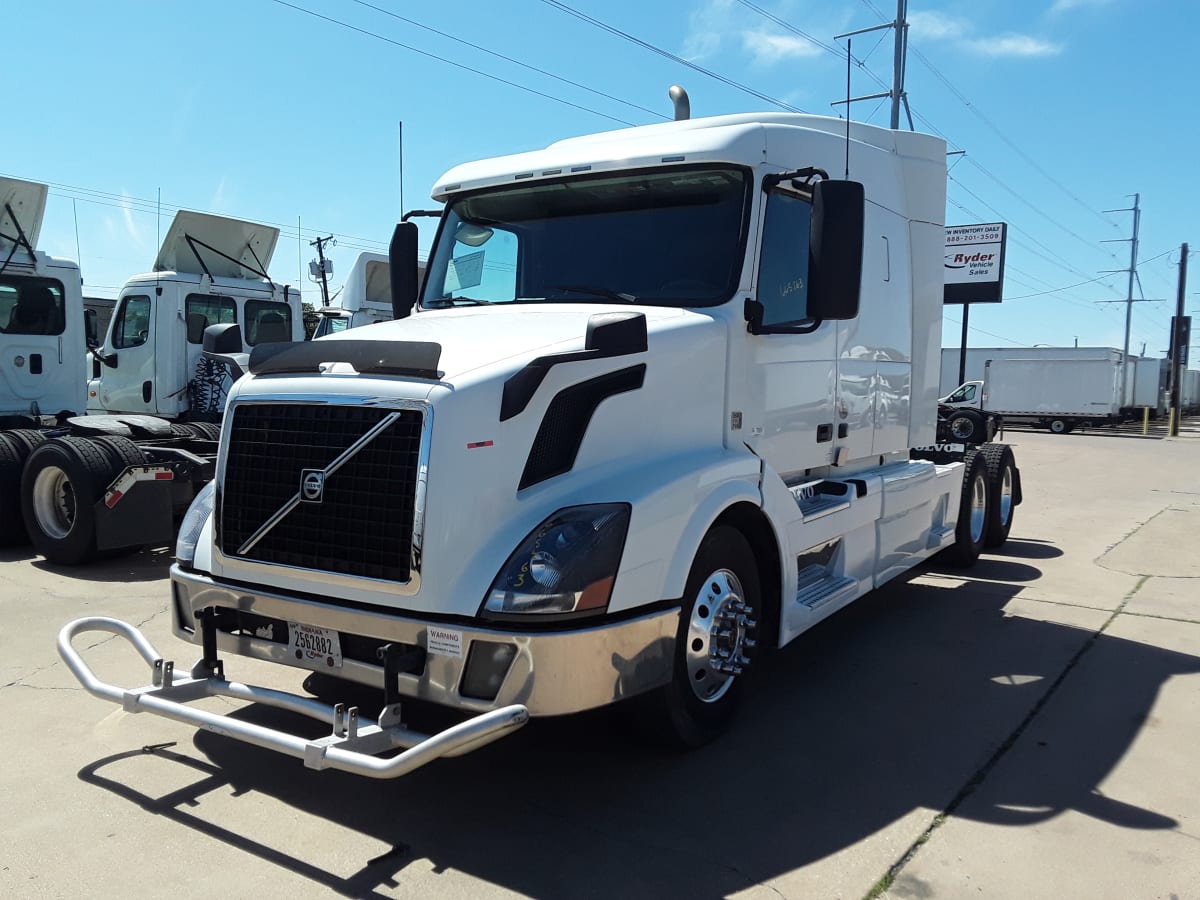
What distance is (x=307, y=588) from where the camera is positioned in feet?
12.2

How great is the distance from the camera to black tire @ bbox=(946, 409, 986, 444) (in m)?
9.41

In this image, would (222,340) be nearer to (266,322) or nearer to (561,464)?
(561,464)

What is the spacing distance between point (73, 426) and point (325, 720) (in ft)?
21.2

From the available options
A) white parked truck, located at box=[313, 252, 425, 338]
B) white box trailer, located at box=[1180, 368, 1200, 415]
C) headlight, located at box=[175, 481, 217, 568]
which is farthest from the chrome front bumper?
white box trailer, located at box=[1180, 368, 1200, 415]

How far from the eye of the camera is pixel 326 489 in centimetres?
363

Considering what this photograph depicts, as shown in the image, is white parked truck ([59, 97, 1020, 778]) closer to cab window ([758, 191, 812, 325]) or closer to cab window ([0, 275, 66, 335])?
cab window ([758, 191, 812, 325])

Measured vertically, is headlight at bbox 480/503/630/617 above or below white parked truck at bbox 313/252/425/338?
below

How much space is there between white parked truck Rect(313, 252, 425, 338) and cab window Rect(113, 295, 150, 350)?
3.71m

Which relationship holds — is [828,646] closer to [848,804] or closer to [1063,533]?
[848,804]

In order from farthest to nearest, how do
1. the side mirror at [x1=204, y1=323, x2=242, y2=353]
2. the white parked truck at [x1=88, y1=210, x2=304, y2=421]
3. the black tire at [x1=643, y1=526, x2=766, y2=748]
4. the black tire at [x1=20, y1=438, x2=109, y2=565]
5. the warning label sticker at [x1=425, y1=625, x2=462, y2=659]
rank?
the white parked truck at [x1=88, y1=210, x2=304, y2=421] < the black tire at [x1=20, y1=438, x2=109, y2=565] < the side mirror at [x1=204, y1=323, x2=242, y2=353] < the black tire at [x1=643, y1=526, x2=766, y2=748] < the warning label sticker at [x1=425, y1=625, x2=462, y2=659]

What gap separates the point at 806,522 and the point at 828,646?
5.00 ft

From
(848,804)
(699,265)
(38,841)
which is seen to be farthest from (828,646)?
(38,841)

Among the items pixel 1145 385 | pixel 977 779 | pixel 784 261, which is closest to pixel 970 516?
pixel 784 261

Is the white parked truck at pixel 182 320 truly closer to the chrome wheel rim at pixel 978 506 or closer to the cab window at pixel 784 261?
the cab window at pixel 784 261
